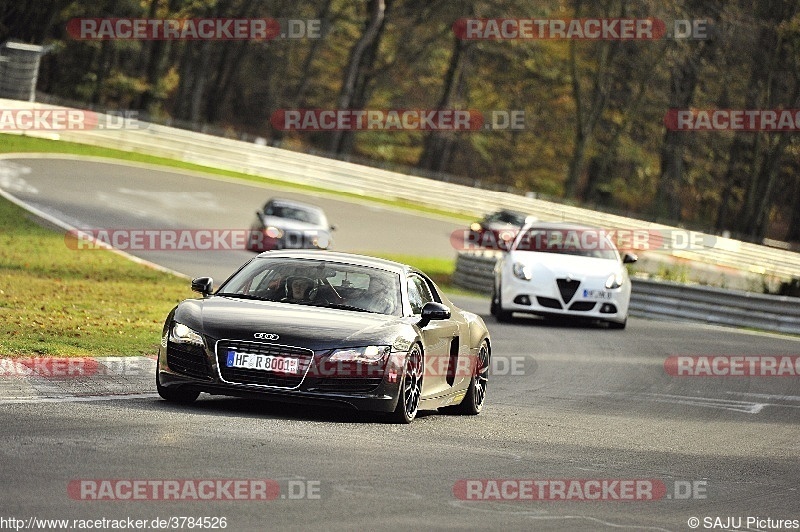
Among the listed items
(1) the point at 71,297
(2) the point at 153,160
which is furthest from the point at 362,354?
(2) the point at 153,160

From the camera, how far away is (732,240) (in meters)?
48.4

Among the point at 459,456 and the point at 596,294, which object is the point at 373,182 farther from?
the point at 459,456

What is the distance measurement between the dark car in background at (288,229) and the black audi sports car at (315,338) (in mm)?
20284

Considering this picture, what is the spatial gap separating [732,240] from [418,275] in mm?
37529

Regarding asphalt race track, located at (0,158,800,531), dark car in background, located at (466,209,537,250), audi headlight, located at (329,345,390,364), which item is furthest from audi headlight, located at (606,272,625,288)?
dark car in background, located at (466,209,537,250)

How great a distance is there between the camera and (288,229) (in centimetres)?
3247

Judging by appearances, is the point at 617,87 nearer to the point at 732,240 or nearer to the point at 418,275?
the point at 732,240

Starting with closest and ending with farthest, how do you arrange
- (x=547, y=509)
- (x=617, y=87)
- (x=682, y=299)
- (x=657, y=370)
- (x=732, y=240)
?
(x=547, y=509) < (x=657, y=370) < (x=682, y=299) < (x=732, y=240) < (x=617, y=87)

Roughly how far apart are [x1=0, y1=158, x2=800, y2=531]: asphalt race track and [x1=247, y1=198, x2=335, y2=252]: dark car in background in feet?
48.7

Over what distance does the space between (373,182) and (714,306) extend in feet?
81.3

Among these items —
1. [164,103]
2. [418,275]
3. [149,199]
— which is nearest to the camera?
[418,275]

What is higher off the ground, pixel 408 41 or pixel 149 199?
pixel 408 41

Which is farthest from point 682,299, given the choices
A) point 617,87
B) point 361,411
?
point 617,87

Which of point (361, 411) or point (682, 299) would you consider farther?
point (682, 299)
